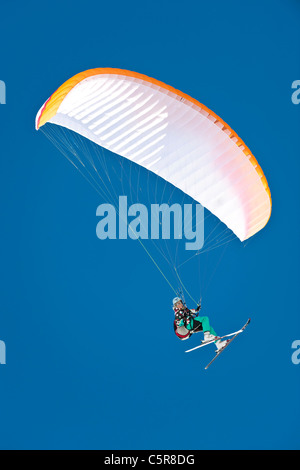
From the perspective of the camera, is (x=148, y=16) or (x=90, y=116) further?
(x=148, y=16)

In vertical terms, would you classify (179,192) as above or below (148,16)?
below

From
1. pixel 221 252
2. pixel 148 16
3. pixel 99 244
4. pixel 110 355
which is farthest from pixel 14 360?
pixel 148 16

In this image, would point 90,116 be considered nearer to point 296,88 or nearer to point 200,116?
point 200,116

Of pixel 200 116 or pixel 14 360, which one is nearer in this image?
pixel 200 116

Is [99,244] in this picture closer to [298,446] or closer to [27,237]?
[27,237]

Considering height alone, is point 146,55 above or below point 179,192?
above
